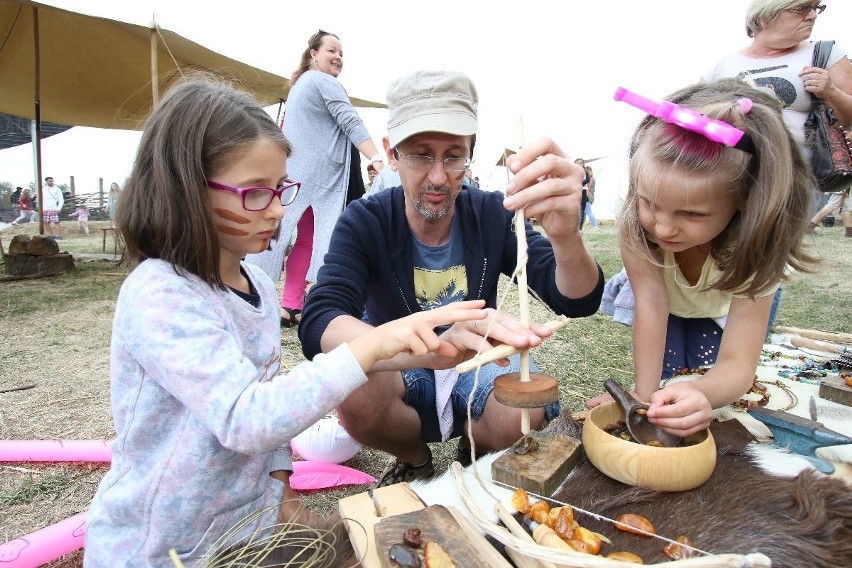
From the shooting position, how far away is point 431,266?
1.93m

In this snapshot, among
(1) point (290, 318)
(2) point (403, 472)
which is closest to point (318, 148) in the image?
(1) point (290, 318)

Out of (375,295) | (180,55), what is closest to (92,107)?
(180,55)

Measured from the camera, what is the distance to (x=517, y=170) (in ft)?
4.30

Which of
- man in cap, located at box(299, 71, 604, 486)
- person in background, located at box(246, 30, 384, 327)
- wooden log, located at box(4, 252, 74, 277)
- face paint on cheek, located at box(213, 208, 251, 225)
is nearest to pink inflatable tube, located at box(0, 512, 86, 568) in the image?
man in cap, located at box(299, 71, 604, 486)

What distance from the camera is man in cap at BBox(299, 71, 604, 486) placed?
154 cm

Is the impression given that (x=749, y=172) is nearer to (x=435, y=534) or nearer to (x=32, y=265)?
(x=435, y=534)

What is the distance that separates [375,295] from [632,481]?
43.8 inches

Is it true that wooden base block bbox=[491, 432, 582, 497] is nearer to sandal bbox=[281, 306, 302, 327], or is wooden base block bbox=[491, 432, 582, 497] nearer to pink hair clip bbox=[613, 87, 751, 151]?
pink hair clip bbox=[613, 87, 751, 151]

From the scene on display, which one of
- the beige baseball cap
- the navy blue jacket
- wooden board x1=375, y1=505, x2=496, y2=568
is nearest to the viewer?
wooden board x1=375, y1=505, x2=496, y2=568

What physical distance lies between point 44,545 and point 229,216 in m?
1.18

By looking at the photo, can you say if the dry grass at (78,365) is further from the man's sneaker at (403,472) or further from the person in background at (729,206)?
the person in background at (729,206)

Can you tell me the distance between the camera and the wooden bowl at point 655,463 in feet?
3.59

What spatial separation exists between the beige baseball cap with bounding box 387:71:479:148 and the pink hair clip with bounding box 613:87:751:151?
480mm

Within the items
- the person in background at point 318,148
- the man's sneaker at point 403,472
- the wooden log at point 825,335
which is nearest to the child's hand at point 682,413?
the man's sneaker at point 403,472
